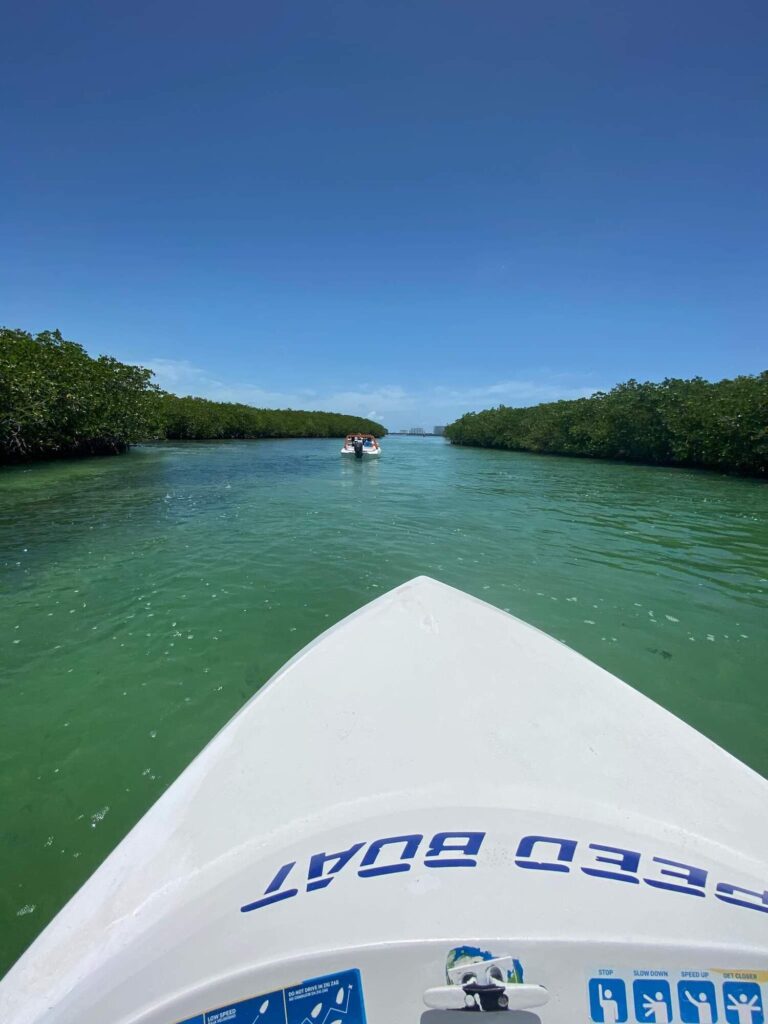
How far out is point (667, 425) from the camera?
35562 mm

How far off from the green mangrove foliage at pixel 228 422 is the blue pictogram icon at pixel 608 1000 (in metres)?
50.6

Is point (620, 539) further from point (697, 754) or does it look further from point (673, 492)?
point (673, 492)

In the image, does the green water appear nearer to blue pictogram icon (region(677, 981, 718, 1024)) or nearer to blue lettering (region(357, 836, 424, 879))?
blue lettering (region(357, 836, 424, 879))

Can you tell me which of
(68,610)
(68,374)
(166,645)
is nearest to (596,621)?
(166,645)

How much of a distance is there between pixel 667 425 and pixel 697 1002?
4139 centimetres

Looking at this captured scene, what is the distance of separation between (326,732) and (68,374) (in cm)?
3192

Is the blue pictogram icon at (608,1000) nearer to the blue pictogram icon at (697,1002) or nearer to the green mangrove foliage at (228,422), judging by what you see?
the blue pictogram icon at (697,1002)

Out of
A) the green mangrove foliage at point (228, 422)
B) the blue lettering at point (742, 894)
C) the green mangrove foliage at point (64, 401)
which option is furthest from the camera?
the green mangrove foliage at point (228, 422)

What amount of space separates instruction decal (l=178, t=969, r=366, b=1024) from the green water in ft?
5.98

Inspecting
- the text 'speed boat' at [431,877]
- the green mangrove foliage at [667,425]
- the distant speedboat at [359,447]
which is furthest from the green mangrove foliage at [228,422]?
the text 'speed boat' at [431,877]

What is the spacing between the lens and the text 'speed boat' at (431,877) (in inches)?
54.6

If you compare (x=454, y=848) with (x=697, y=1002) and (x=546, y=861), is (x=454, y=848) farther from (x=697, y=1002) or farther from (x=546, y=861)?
(x=697, y=1002)

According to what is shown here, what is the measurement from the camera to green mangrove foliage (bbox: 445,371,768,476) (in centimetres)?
2725

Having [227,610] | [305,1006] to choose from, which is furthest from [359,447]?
[305,1006]
